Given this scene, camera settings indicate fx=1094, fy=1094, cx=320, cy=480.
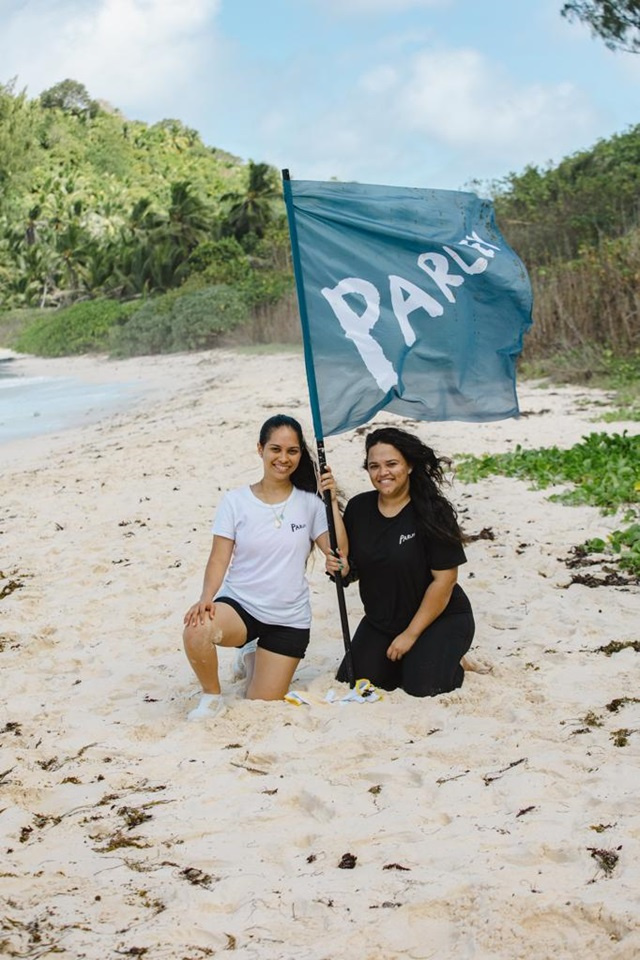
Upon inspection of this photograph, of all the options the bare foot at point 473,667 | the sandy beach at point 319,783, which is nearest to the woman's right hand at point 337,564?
the sandy beach at point 319,783

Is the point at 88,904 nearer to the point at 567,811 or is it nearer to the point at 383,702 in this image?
the point at 567,811

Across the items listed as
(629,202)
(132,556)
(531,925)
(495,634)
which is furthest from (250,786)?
(629,202)

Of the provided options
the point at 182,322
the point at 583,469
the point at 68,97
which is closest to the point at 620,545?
the point at 583,469

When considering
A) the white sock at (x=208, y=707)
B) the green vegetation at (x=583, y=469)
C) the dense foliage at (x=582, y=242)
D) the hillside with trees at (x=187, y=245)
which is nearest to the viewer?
the white sock at (x=208, y=707)

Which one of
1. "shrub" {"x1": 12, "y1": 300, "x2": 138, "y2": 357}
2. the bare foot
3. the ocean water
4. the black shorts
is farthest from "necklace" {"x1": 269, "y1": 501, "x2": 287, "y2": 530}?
"shrub" {"x1": 12, "y1": 300, "x2": 138, "y2": 357}

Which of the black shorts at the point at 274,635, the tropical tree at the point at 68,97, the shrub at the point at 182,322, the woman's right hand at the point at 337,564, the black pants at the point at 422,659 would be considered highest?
the tropical tree at the point at 68,97

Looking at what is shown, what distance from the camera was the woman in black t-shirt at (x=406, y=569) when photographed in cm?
461

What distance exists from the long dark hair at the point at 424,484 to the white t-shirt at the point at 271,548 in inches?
15.2

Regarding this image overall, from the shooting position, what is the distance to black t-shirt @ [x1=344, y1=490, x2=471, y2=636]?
4.65 meters

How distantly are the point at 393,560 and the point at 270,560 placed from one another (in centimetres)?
53

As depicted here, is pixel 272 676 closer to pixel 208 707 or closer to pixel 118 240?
pixel 208 707

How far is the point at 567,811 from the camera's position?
3.34m

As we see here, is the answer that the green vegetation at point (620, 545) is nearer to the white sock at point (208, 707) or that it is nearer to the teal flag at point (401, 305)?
the teal flag at point (401, 305)

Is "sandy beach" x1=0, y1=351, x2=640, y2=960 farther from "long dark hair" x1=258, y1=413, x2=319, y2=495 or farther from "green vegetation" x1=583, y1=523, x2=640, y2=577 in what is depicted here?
"long dark hair" x1=258, y1=413, x2=319, y2=495
